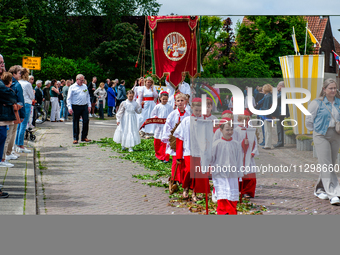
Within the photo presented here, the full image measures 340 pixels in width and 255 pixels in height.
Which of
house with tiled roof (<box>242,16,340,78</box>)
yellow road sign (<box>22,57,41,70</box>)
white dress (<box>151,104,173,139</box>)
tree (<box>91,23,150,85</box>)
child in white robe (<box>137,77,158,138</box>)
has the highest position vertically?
tree (<box>91,23,150,85</box>)

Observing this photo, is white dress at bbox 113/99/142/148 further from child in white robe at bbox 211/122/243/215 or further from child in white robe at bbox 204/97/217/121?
child in white robe at bbox 211/122/243/215

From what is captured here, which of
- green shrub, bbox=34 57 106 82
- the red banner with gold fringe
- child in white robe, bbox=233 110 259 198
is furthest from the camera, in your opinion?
green shrub, bbox=34 57 106 82

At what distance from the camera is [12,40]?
21922 millimetres

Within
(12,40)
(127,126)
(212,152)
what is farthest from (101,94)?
(212,152)

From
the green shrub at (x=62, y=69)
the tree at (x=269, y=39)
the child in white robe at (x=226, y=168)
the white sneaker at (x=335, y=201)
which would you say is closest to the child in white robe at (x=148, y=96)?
the tree at (x=269, y=39)

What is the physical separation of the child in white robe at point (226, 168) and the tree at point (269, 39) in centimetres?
112

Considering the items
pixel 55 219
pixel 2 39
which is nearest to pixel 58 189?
pixel 55 219

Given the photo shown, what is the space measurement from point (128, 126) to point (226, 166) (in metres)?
6.43

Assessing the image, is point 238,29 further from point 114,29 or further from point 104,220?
point 114,29

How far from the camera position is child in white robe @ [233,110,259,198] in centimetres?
605

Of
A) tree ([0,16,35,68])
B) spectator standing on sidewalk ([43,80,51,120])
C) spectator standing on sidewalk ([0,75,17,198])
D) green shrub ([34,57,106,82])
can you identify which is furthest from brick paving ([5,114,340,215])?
tree ([0,16,35,68])

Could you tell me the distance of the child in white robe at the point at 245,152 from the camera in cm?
605

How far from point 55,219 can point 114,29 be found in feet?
47.9

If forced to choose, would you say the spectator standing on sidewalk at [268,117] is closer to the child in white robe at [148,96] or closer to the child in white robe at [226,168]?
the child in white robe at [226,168]
